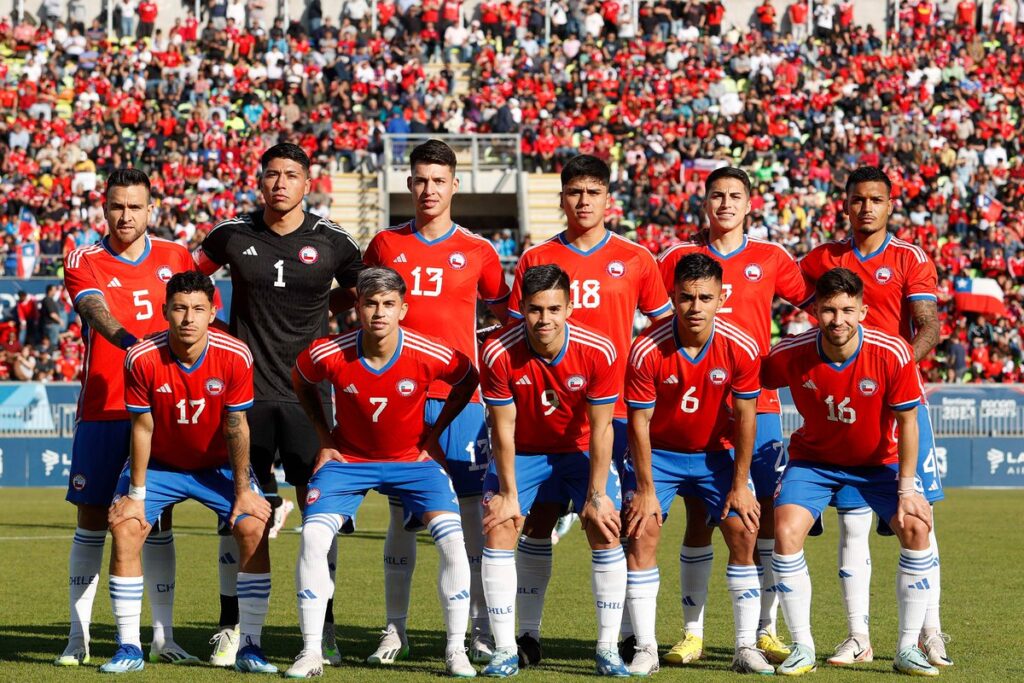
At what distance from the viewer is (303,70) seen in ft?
119

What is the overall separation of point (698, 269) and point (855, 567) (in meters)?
2.03

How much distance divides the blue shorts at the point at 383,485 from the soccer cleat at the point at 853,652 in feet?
7.45

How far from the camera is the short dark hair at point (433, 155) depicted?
8391mm

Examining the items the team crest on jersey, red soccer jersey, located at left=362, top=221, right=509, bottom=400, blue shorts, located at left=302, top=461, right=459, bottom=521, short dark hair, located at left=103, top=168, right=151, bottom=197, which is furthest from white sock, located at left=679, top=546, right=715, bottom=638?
short dark hair, located at left=103, top=168, right=151, bottom=197

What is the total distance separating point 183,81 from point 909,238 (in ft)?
58.1

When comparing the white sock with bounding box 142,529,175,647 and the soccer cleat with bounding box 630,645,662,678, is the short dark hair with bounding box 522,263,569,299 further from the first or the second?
the white sock with bounding box 142,529,175,647

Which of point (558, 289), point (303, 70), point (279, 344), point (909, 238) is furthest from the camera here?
point (303, 70)

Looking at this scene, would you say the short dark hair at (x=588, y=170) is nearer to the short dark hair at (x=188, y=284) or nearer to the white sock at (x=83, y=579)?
the short dark hair at (x=188, y=284)

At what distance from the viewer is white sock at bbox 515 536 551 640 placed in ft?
26.8

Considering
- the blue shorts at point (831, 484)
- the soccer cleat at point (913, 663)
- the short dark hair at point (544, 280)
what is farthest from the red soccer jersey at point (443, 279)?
the soccer cleat at point (913, 663)

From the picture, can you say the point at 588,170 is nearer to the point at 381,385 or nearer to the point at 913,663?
the point at 381,385

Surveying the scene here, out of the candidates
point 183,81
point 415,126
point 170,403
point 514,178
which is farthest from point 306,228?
point 183,81

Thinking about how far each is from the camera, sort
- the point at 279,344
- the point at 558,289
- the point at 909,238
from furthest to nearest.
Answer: the point at 909,238, the point at 279,344, the point at 558,289

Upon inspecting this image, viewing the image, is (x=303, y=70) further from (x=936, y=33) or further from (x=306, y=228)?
(x=306, y=228)
